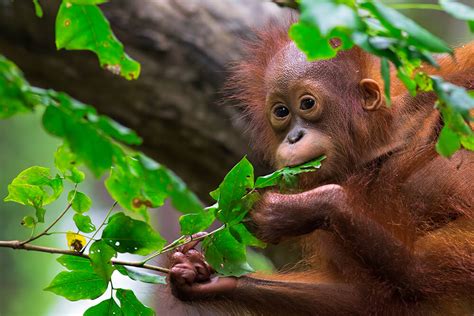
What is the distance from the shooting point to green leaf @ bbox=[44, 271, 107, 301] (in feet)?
6.55

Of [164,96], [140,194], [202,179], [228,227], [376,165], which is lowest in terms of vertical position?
[202,179]

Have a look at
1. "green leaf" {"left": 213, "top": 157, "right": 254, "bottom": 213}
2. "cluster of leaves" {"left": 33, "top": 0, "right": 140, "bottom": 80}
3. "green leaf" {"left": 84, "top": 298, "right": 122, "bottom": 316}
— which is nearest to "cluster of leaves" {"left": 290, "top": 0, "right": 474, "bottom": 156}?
"cluster of leaves" {"left": 33, "top": 0, "right": 140, "bottom": 80}

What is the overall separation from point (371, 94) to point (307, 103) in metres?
0.22

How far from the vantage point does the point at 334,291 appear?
2.67 m

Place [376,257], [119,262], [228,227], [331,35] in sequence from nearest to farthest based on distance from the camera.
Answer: [331,35]
[119,262]
[228,227]
[376,257]

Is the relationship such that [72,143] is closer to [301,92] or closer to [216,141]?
[301,92]

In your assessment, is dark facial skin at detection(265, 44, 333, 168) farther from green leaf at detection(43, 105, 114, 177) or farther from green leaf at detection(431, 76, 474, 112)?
green leaf at detection(43, 105, 114, 177)

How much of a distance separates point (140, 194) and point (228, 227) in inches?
22.7

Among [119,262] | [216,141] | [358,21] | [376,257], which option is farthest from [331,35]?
[216,141]

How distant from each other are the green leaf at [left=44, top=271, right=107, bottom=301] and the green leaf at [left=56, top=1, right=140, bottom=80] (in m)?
0.55

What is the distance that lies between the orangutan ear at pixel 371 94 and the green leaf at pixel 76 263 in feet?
4.02

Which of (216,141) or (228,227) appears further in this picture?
(216,141)

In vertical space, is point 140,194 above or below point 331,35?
below

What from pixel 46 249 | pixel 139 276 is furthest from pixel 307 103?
pixel 46 249
